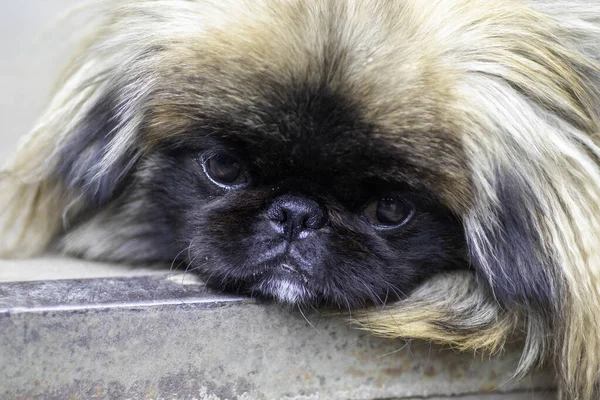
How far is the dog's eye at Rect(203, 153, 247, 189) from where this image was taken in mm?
1752

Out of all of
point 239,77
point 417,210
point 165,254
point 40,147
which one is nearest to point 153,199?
point 165,254

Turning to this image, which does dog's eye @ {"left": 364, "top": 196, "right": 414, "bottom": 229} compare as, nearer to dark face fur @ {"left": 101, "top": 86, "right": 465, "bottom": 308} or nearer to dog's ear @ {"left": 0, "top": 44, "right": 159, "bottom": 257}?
dark face fur @ {"left": 101, "top": 86, "right": 465, "bottom": 308}

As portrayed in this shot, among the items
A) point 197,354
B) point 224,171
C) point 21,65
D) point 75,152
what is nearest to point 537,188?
point 224,171

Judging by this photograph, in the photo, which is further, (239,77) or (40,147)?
(40,147)

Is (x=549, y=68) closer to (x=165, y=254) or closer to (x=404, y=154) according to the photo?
(x=404, y=154)

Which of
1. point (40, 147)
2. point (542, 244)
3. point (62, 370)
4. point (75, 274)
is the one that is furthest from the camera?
point (40, 147)

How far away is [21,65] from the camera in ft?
13.7

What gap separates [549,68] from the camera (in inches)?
66.1

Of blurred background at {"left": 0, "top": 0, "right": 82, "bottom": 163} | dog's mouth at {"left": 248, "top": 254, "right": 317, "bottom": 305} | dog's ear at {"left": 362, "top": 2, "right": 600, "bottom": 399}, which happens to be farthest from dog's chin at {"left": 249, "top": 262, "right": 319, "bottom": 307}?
blurred background at {"left": 0, "top": 0, "right": 82, "bottom": 163}

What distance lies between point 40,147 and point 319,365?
2.85 ft

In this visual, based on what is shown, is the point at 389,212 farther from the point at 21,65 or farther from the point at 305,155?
the point at 21,65

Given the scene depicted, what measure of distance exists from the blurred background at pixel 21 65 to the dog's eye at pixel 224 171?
73.0 inches

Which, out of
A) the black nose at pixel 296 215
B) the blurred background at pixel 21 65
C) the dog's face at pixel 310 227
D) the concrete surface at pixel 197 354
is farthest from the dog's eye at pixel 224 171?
the blurred background at pixel 21 65

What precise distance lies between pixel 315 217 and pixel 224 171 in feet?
0.73
